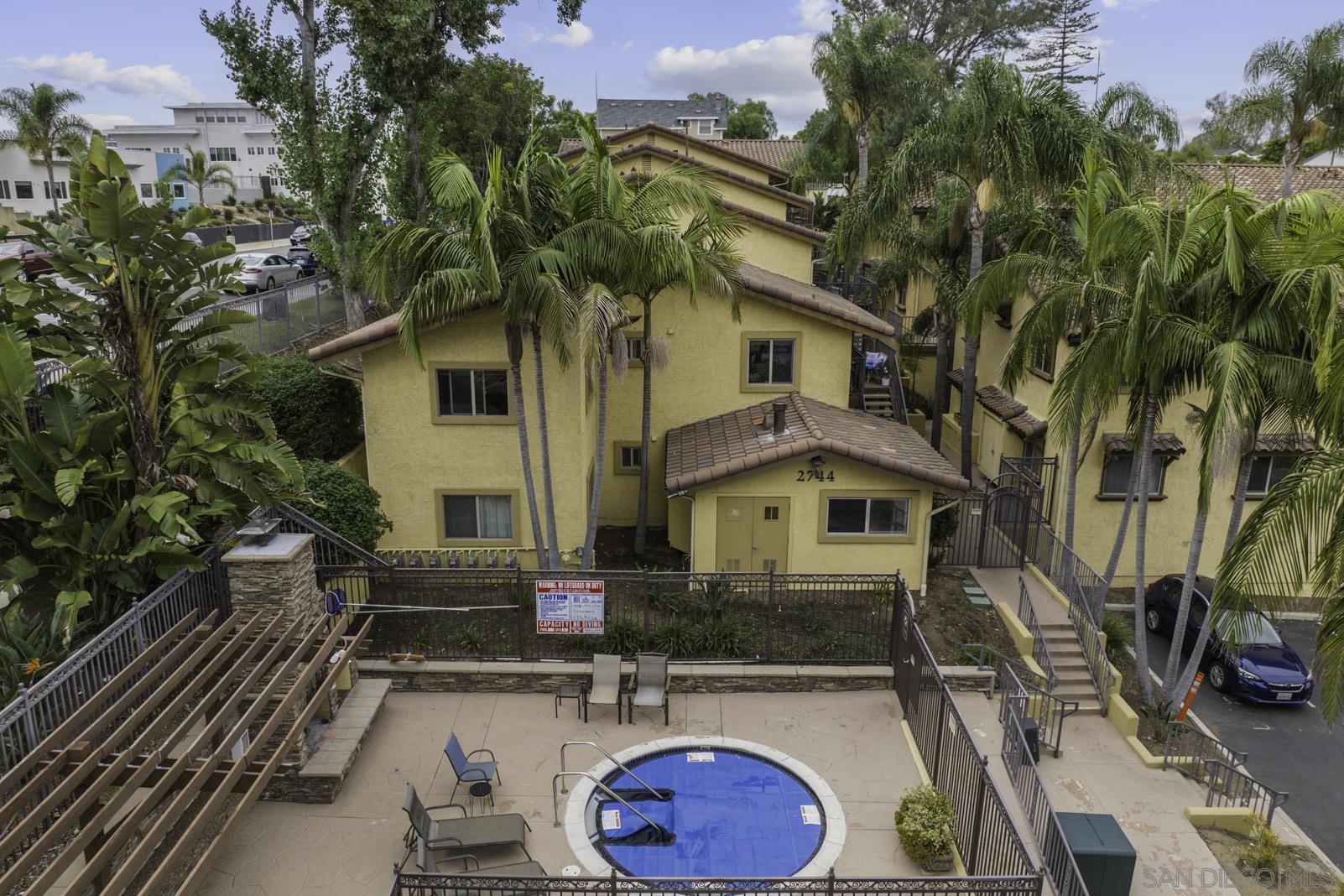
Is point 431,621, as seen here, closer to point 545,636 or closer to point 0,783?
point 545,636

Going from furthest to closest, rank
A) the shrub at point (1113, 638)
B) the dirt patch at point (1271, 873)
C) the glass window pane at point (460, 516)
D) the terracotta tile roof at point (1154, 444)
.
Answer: the terracotta tile roof at point (1154, 444) < the glass window pane at point (460, 516) < the shrub at point (1113, 638) < the dirt patch at point (1271, 873)

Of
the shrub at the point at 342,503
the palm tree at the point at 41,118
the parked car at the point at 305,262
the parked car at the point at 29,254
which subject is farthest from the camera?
the palm tree at the point at 41,118

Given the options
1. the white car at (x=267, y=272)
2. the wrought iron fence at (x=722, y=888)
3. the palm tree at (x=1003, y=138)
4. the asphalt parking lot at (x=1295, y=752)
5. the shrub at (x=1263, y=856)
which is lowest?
the asphalt parking lot at (x=1295, y=752)

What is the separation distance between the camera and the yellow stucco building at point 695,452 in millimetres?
17750

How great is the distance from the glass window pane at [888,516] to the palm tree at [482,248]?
779 cm

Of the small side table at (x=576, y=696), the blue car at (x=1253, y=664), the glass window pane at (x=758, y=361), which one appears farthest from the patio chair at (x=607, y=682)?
the blue car at (x=1253, y=664)

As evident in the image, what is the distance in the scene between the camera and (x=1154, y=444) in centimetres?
2078

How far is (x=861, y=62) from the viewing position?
28922 millimetres

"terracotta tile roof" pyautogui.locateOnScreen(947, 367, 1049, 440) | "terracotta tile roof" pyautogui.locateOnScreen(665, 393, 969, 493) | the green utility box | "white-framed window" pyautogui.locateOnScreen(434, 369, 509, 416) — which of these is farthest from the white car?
the green utility box

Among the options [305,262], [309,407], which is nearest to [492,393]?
[309,407]

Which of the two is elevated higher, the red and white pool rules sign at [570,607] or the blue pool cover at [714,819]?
the red and white pool rules sign at [570,607]

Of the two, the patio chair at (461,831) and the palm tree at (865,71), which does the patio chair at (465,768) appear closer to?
the patio chair at (461,831)

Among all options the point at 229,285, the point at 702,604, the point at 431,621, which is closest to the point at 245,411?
the point at 229,285

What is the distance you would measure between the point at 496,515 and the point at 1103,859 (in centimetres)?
1247
